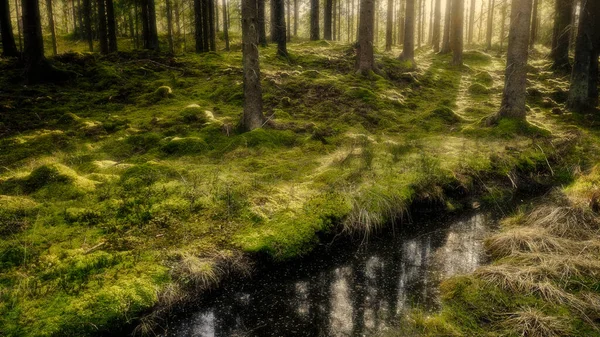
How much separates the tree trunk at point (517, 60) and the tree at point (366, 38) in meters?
5.66

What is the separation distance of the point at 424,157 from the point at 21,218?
867cm

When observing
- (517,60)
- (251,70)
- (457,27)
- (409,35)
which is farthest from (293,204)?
(457,27)

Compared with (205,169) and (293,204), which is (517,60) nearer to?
(293,204)

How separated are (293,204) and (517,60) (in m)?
8.95

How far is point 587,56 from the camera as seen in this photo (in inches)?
520

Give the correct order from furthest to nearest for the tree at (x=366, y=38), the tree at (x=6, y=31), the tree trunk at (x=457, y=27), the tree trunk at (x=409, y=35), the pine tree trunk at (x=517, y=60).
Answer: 1. the tree trunk at (x=457, y=27)
2. the tree trunk at (x=409, y=35)
3. the tree at (x=6, y=31)
4. the tree at (x=366, y=38)
5. the pine tree trunk at (x=517, y=60)

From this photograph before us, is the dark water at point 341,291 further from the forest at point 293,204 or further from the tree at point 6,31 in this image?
the tree at point 6,31

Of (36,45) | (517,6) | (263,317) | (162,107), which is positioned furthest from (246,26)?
(36,45)

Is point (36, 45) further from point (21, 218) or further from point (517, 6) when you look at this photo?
point (517, 6)

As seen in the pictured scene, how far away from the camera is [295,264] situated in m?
6.43

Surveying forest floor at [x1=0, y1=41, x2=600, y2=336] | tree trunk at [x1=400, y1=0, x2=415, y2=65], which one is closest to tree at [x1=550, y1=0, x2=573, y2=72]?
forest floor at [x1=0, y1=41, x2=600, y2=336]

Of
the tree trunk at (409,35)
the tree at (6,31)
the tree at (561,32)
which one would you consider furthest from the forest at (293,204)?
the tree trunk at (409,35)

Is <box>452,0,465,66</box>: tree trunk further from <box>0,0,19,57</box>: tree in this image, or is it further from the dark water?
<box>0,0,19,57</box>: tree

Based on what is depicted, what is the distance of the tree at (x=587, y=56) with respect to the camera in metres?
13.1
